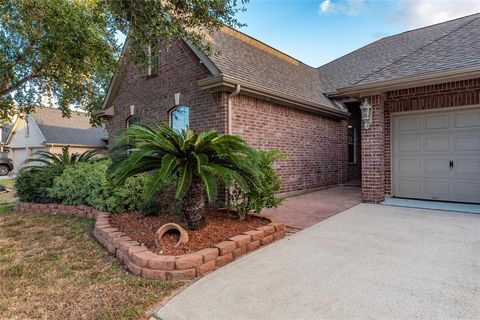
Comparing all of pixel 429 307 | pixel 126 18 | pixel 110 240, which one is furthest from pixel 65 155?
pixel 429 307

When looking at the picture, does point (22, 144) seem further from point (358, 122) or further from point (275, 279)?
point (275, 279)

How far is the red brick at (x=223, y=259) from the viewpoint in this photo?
3707 mm

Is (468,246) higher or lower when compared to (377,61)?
lower

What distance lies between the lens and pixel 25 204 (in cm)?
792

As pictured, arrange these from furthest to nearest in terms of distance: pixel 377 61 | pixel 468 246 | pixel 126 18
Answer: pixel 377 61 < pixel 126 18 < pixel 468 246

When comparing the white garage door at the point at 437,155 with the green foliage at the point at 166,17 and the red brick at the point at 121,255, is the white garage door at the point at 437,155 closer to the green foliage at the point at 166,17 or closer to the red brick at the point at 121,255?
the green foliage at the point at 166,17

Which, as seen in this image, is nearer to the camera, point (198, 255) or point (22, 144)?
point (198, 255)

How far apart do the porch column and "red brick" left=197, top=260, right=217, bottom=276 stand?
527 cm

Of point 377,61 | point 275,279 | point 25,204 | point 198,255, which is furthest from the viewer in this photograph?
point 377,61

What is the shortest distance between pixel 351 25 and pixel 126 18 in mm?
9198

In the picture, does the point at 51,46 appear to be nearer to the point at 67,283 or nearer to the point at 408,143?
the point at 67,283

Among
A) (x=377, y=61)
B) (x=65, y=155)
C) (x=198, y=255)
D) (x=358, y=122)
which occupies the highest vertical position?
(x=377, y=61)

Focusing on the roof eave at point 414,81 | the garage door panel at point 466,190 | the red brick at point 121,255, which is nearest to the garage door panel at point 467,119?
the roof eave at point 414,81

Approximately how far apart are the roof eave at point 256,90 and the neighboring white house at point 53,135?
58.6 ft
